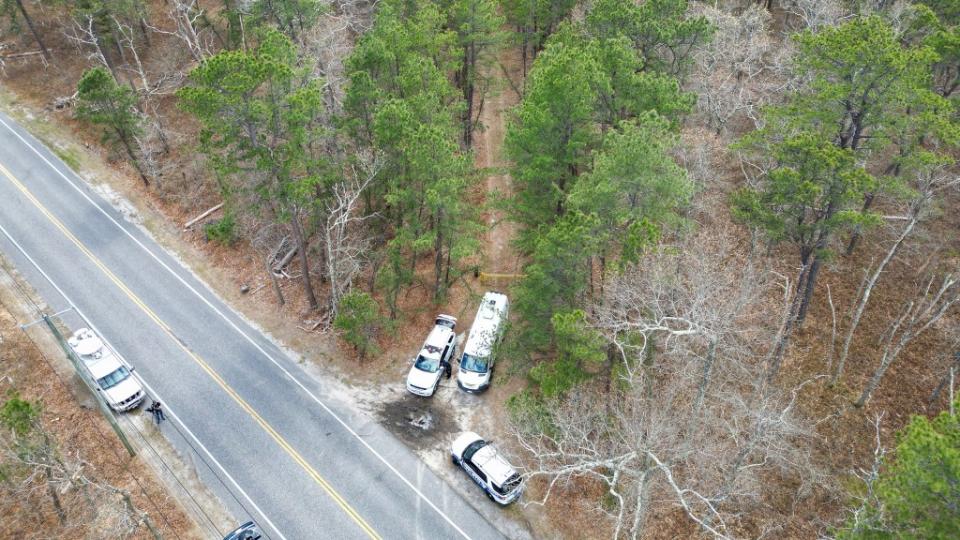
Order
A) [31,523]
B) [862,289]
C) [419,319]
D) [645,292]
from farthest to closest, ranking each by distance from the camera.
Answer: [419,319] → [862,289] → [31,523] → [645,292]

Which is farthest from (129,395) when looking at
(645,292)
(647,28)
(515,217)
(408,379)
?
(647,28)

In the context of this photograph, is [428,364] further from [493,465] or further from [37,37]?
[37,37]

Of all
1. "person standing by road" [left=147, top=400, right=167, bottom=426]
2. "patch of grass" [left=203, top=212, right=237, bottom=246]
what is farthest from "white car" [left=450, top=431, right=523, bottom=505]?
"patch of grass" [left=203, top=212, right=237, bottom=246]

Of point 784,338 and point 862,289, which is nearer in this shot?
point 784,338

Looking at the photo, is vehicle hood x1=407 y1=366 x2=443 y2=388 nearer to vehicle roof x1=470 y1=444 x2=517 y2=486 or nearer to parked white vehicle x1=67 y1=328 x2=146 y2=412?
vehicle roof x1=470 y1=444 x2=517 y2=486

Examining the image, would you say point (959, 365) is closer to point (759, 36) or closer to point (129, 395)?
point (759, 36)

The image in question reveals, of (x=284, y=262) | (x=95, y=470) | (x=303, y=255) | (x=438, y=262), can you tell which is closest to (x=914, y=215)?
(x=438, y=262)

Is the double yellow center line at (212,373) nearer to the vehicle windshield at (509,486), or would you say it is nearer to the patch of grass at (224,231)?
the vehicle windshield at (509,486)
